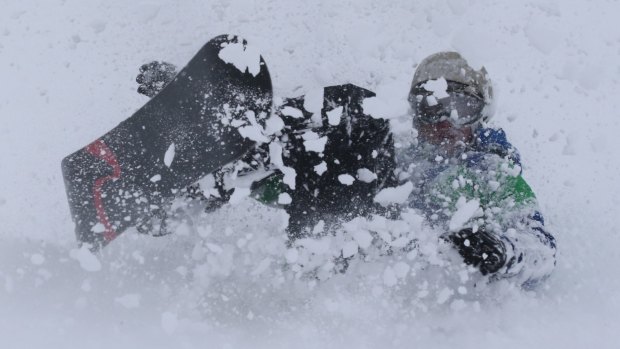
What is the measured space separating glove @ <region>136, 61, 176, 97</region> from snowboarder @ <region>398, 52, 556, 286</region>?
3.29 ft

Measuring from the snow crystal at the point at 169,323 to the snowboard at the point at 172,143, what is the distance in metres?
0.42

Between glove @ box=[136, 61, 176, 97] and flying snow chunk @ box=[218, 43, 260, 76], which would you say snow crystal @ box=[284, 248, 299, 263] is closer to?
flying snow chunk @ box=[218, 43, 260, 76]

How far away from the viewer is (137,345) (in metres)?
2.14

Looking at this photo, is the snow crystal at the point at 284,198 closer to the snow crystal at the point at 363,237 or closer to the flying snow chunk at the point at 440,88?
the snow crystal at the point at 363,237

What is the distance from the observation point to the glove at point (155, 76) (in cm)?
207

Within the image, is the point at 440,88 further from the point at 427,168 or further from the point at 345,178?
the point at 345,178

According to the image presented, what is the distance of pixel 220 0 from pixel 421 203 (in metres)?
1.60

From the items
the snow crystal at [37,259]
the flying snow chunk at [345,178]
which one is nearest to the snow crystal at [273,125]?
the flying snow chunk at [345,178]

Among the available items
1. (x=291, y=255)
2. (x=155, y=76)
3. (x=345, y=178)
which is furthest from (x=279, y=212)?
(x=155, y=76)

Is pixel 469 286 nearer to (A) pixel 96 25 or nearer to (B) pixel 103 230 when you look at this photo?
(B) pixel 103 230

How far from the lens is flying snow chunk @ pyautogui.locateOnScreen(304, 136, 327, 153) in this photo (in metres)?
1.87

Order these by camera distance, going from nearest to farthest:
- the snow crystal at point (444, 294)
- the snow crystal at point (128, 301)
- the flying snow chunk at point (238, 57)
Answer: the flying snow chunk at point (238, 57)
the snow crystal at point (444, 294)
the snow crystal at point (128, 301)

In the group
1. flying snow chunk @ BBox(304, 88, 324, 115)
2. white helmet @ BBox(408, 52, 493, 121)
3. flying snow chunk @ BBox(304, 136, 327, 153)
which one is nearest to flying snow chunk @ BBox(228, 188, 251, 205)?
flying snow chunk @ BBox(304, 136, 327, 153)

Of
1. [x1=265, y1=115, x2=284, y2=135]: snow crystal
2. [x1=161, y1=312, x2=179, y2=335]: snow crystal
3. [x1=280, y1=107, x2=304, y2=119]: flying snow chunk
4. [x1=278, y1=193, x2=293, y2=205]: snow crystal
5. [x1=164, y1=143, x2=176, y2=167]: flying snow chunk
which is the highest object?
[x1=280, y1=107, x2=304, y2=119]: flying snow chunk
